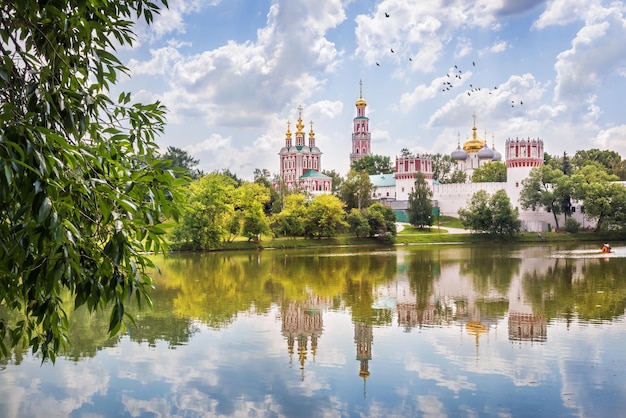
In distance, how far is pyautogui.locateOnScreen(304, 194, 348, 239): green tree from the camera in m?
51.7

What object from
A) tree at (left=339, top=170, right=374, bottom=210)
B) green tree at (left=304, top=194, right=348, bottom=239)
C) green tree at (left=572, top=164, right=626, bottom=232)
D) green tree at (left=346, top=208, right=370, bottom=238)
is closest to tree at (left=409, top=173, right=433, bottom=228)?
tree at (left=339, top=170, right=374, bottom=210)

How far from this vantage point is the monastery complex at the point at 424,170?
68.5 meters

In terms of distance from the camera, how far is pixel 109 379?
8594 mm

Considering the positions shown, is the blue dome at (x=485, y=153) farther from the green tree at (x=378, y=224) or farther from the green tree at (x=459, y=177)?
the green tree at (x=378, y=224)

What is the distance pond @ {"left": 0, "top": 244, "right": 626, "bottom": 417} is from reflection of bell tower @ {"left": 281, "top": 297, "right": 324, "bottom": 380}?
38 millimetres

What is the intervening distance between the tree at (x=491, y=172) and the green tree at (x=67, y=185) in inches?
3182

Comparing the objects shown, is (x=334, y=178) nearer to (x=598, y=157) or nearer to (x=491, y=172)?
(x=491, y=172)

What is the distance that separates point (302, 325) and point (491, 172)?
74.7 m

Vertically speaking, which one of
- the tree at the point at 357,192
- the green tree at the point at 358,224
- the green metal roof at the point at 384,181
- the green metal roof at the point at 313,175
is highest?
the green metal roof at the point at 313,175

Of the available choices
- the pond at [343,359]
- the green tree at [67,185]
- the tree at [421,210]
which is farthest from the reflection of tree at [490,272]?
the tree at [421,210]

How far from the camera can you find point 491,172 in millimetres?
83812

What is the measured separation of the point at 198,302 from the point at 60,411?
8.89 metres

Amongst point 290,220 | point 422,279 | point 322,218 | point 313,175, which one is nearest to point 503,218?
point 322,218

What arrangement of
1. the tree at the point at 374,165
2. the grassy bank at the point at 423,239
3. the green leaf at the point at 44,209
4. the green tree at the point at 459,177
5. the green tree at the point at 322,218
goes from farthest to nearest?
the tree at the point at 374,165, the green tree at the point at 459,177, the green tree at the point at 322,218, the grassy bank at the point at 423,239, the green leaf at the point at 44,209
